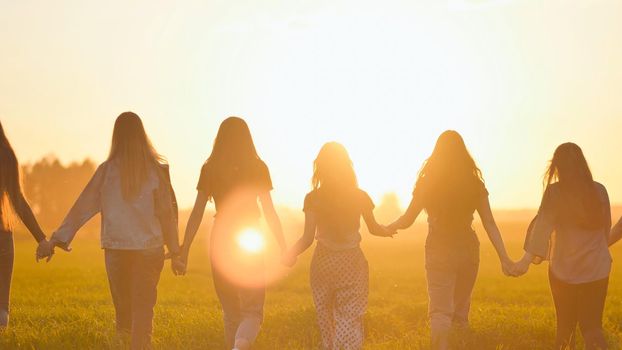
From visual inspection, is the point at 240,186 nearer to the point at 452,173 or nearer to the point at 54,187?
the point at 452,173

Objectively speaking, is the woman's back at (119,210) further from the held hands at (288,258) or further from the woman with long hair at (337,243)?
the woman with long hair at (337,243)

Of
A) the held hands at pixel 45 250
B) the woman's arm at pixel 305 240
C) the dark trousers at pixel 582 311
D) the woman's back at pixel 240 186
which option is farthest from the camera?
the held hands at pixel 45 250

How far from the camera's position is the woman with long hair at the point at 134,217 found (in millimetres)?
8000

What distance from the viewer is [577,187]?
8.49 meters

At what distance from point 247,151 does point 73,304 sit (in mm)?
11114

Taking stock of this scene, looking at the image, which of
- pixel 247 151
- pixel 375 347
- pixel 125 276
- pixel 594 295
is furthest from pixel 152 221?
pixel 594 295

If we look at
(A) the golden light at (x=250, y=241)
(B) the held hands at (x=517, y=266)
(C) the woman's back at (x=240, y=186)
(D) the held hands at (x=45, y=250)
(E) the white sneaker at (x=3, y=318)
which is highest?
(C) the woman's back at (x=240, y=186)

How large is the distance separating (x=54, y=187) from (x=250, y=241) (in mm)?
101740

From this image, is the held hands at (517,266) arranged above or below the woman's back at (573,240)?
below

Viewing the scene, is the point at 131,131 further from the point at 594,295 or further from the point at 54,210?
the point at 54,210

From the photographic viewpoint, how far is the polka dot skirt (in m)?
8.32

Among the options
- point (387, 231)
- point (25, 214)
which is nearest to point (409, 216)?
point (387, 231)

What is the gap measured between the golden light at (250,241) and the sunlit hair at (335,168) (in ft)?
3.07

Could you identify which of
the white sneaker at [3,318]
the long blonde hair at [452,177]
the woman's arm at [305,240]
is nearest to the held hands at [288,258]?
the woman's arm at [305,240]
